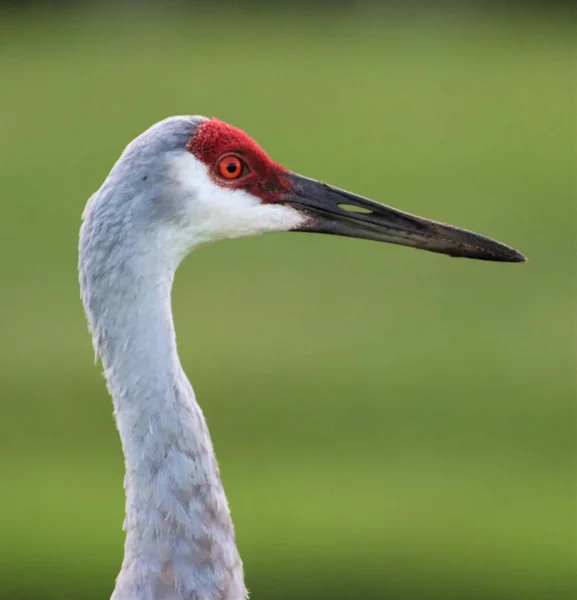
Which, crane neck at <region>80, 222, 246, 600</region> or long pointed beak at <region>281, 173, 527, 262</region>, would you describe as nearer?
crane neck at <region>80, 222, 246, 600</region>

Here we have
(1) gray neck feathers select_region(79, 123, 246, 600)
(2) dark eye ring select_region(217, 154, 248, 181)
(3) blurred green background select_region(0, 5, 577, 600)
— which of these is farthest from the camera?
(3) blurred green background select_region(0, 5, 577, 600)

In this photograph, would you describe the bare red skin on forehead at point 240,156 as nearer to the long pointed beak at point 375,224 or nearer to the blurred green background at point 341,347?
the long pointed beak at point 375,224

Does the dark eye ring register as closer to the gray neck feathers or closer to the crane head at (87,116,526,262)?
the crane head at (87,116,526,262)

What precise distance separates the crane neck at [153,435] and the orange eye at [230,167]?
20 centimetres

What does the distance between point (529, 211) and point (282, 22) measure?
4.65 meters

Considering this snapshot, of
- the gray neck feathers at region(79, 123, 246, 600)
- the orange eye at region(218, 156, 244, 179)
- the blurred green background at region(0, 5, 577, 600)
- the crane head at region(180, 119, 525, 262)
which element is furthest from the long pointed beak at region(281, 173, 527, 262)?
the blurred green background at region(0, 5, 577, 600)

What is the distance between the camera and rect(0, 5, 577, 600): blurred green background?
5094mm

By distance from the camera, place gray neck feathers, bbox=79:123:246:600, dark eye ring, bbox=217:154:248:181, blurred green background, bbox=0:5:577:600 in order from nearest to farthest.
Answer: gray neck feathers, bbox=79:123:246:600
dark eye ring, bbox=217:154:248:181
blurred green background, bbox=0:5:577:600

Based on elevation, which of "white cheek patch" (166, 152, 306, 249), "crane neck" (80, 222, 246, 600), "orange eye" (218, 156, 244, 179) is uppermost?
"orange eye" (218, 156, 244, 179)

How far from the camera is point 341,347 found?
6656 millimetres

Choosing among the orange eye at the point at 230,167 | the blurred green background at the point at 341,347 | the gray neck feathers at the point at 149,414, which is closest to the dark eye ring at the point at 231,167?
the orange eye at the point at 230,167

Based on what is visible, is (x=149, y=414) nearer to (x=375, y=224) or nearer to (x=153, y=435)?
(x=153, y=435)

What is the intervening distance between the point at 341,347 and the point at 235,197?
4.49 metres

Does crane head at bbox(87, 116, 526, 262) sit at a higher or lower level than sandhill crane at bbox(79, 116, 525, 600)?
higher
